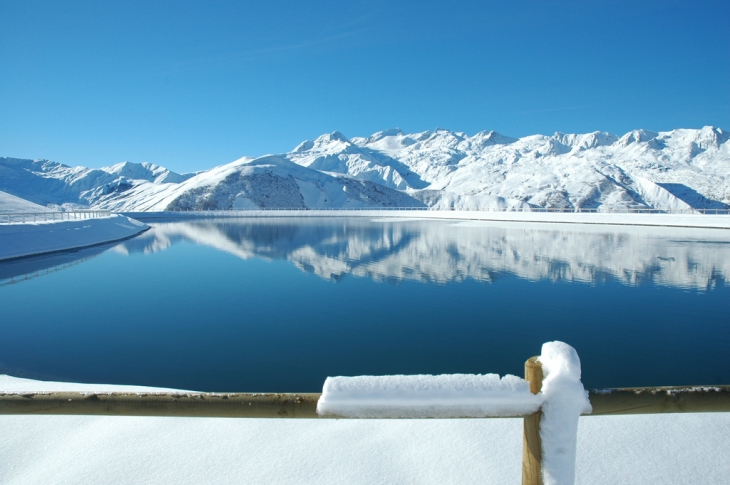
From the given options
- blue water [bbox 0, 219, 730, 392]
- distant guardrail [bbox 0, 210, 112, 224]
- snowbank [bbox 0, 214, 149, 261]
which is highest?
distant guardrail [bbox 0, 210, 112, 224]

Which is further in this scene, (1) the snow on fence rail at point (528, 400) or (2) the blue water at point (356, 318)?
(2) the blue water at point (356, 318)

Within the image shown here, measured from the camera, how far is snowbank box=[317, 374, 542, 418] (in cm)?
188

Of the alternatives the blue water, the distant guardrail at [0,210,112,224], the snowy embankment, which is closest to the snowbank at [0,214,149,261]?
the distant guardrail at [0,210,112,224]

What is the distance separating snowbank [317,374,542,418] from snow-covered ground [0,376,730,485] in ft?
6.97

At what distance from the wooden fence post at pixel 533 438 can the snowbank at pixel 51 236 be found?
2769 centimetres

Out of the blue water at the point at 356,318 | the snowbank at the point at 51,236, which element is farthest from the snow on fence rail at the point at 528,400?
the snowbank at the point at 51,236

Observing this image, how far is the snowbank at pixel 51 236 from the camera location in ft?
78.8

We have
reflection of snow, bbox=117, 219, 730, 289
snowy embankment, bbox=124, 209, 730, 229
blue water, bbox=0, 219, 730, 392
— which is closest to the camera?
blue water, bbox=0, 219, 730, 392

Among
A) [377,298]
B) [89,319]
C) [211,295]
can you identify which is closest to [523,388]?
[377,298]

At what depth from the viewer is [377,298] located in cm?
1302

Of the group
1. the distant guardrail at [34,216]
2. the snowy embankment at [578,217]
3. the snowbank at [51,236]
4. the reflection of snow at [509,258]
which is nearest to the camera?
the reflection of snow at [509,258]

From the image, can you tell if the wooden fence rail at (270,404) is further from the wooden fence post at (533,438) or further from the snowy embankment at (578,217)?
the snowy embankment at (578,217)

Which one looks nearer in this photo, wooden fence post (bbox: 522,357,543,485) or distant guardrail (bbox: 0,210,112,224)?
wooden fence post (bbox: 522,357,543,485)

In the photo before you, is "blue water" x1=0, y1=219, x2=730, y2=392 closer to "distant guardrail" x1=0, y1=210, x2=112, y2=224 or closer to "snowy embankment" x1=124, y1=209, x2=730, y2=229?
"distant guardrail" x1=0, y1=210, x2=112, y2=224
